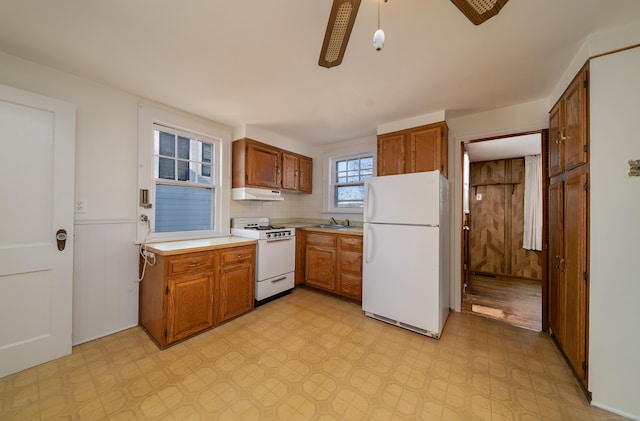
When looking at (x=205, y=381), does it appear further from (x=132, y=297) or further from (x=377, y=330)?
(x=377, y=330)

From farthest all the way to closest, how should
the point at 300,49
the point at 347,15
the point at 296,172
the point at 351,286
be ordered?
the point at 296,172 < the point at 351,286 < the point at 300,49 < the point at 347,15

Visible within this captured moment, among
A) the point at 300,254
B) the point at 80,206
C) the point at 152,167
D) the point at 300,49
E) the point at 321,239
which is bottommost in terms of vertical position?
the point at 300,254

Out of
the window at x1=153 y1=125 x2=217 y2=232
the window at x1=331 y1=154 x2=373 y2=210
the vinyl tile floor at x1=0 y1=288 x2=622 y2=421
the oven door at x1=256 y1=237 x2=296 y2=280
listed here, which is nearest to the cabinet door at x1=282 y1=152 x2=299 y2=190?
the window at x1=331 y1=154 x2=373 y2=210

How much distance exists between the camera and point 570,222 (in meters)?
1.89

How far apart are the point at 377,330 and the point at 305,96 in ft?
8.48

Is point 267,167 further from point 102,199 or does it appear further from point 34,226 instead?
point 34,226

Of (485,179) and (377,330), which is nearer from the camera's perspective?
(377,330)

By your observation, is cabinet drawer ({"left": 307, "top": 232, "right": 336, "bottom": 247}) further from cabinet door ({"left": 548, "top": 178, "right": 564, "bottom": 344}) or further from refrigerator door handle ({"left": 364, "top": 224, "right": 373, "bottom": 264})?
cabinet door ({"left": 548, "top": 178, "right": 564, "bottom": 344})

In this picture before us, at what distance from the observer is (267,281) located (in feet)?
10.1

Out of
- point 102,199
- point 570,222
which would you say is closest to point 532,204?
point 570,222

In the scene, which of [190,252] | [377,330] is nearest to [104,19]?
[190,252]

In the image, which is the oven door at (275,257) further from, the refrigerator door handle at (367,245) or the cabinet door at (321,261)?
the refrigerator door handle at (367,245)

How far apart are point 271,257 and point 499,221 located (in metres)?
4.53

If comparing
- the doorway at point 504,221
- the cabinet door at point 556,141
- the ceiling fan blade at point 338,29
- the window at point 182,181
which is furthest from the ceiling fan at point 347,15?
the doorway at point 504,221
